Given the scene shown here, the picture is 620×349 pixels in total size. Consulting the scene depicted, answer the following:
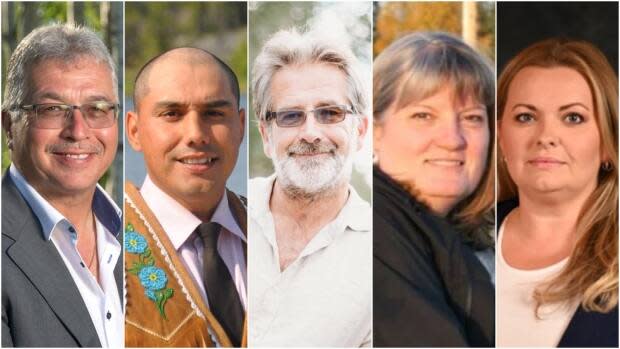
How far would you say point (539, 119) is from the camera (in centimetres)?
852

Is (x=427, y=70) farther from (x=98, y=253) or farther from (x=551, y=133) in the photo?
(x=98, y=253)

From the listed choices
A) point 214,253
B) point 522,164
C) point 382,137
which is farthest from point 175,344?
point 522,164

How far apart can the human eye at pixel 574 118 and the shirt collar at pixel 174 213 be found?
7.32 feet

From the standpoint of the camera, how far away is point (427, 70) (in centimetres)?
853

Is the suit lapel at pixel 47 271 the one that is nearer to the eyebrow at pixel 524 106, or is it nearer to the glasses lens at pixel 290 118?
the glasses lens at pixel 290 118

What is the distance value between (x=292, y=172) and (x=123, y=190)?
1092mm

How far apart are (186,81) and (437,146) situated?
1649 millimetres

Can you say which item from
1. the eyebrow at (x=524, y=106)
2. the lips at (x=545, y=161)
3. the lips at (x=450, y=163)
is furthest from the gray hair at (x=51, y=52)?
the lips at (x=545, y=161)

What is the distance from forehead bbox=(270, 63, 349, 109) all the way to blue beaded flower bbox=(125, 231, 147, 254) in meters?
1.21

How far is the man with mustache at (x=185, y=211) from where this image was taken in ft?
27.9

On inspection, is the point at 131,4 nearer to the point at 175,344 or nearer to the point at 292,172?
the point at 292,172

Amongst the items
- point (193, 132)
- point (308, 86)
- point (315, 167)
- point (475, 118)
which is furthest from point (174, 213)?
point (475, 118)

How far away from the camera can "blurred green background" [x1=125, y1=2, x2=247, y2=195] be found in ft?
28.0

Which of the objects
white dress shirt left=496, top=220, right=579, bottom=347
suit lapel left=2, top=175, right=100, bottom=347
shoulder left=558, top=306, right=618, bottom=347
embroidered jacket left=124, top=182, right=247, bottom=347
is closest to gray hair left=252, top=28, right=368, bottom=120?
embroidered jacket left=124, top=182, right=247, bottom=347
